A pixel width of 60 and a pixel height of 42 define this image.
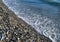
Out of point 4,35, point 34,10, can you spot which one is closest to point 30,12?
point 34,10

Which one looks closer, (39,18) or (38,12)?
(39,18)

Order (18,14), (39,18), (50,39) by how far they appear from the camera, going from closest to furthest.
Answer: (50,39) → (39,18) → (18,14)

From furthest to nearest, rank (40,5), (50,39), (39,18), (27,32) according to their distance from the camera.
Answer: (40,5) → (39,18) → (27,32) → (50,39)

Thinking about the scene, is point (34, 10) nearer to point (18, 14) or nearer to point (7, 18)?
point (18, 14)

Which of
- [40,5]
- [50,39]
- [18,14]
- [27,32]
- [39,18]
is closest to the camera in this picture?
[50,39]

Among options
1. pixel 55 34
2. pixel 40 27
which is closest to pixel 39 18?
pixel 40 27

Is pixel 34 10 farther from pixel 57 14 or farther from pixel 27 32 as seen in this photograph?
pixel 27 32

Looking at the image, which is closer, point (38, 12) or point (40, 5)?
point (38, 12)
